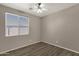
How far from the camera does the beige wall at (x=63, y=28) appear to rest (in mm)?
3596

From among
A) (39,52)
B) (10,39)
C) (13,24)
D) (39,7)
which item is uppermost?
(39,7)

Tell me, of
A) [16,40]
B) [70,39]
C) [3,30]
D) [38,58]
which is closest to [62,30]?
[70,39]

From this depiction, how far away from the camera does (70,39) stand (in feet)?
12.6

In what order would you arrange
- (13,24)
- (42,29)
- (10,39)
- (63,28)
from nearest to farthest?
(13,24)
(42,29)
(10,39)
(63,28)

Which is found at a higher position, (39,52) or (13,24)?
(13,24)

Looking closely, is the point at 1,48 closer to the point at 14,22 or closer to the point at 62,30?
the point at 14,22

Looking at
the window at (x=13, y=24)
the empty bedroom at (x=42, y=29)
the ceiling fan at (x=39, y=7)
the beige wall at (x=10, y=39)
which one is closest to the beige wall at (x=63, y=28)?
the empty bedroom at (x=42, y=29)

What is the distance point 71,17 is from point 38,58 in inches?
114

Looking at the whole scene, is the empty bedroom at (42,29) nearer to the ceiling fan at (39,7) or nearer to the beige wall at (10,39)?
the beige wall at (10,39)

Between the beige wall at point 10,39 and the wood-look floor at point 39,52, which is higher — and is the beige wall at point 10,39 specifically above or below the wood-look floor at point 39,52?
above

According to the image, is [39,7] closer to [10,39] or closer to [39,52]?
[39,52]

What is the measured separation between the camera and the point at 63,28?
13.1ft

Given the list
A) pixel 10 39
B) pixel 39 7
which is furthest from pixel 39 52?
pixel 10 39

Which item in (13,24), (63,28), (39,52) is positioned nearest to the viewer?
(39,52)
